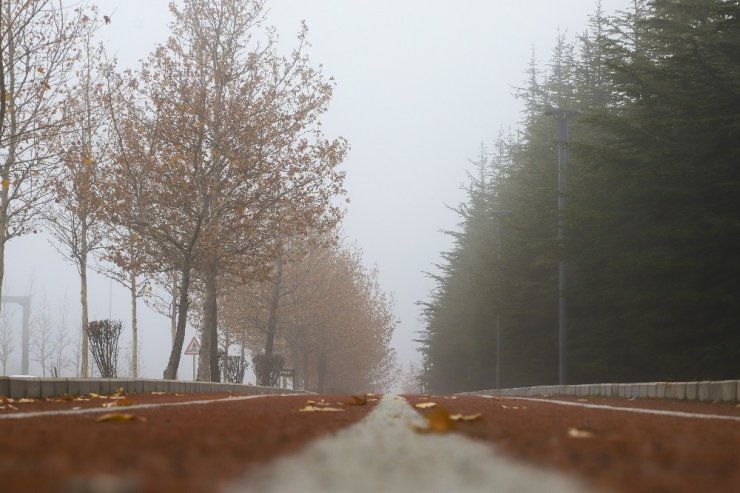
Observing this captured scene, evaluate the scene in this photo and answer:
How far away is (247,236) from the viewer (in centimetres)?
2628

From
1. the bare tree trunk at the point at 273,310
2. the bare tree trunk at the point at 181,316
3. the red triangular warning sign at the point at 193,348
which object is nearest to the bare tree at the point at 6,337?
the bare tree trunk at the point at 273,310

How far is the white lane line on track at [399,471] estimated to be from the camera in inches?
82.4

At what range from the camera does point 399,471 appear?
8.10 feet

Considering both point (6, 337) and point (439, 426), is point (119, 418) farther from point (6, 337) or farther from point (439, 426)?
point (6, 337)

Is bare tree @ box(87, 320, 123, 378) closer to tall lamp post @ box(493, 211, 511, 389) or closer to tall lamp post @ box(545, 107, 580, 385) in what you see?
tall lamp post @ box(545, 107, 580, 385)

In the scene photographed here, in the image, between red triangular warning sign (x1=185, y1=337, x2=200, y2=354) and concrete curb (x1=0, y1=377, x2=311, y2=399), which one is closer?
concrete curb (x1=0, y1=377, x2=311, y2=399)

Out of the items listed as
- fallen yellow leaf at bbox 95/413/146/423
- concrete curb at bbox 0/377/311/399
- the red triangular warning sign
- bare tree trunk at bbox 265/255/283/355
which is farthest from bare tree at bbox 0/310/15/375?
fallen yellow leaf at bbox 95/413/146/423

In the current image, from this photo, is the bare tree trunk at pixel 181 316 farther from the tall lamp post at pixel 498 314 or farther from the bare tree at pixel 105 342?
the tall lamp post at pixel 498 314

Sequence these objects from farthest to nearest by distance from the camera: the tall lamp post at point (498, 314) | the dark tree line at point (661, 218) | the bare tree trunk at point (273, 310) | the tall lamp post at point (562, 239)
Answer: the bare tree trunk at point (273, 310) → the tall lamp post at point (498, 314) → the tall lamp post at point (562, 239) → the dark tree line at point (661, 218)

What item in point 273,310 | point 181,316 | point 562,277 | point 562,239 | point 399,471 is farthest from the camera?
point 273,310

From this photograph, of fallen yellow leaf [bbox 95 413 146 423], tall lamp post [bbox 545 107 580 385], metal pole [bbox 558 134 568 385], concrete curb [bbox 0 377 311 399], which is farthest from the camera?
tall lamp post [bbox 545 107 580 385]

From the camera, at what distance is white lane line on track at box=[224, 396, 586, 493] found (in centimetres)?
209

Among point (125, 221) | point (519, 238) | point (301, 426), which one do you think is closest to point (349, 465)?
point (301, 426)

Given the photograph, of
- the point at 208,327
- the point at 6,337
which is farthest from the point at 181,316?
the point at 6,337
